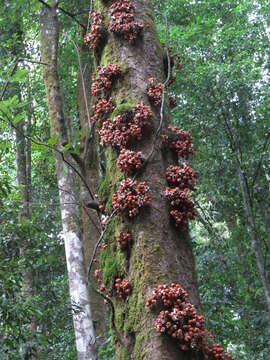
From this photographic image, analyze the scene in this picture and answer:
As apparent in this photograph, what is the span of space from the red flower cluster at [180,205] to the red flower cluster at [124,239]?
0.22 metres

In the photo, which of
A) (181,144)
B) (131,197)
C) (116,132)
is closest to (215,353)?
(131,197)

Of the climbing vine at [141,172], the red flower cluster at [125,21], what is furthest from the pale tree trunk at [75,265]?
the climbing vine at [141,172]

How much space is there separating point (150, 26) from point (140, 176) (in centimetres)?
Answer: 101

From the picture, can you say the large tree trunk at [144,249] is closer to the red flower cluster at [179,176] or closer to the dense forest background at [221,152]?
the red flower cluster at [179,176]

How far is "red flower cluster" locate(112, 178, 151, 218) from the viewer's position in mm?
1922

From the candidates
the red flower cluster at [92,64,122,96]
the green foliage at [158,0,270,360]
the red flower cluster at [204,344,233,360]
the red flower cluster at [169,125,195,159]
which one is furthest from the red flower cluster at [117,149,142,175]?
the green foliage at [158,0,270,360]

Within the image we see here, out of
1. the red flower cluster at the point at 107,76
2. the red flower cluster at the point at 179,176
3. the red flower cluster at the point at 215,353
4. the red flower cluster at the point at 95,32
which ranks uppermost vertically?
the red flower cluster at the point at 95,32

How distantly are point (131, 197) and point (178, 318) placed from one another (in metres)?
0.54

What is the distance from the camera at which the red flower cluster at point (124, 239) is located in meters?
1.92

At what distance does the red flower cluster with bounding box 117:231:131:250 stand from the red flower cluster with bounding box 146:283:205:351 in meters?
0.28

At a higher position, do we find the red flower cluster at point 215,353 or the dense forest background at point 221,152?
the dense forest background at point 221,152

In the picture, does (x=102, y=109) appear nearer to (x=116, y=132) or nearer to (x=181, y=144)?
(x=116, y=132)

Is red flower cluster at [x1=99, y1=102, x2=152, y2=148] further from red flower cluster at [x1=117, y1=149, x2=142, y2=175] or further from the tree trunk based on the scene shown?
the tree trunk

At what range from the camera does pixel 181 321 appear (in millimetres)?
1664
